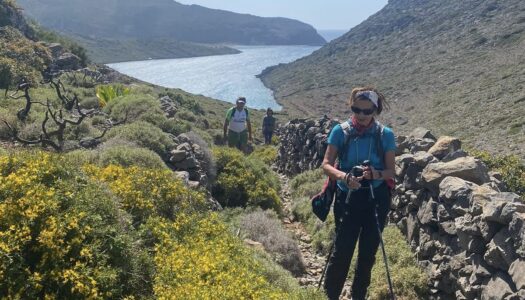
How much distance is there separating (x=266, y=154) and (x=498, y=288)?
47.2 ft

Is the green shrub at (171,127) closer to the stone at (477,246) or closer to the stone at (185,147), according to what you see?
the stone at (185,147)

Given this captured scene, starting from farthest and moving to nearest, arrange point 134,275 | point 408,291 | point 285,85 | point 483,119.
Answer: point 285,85 → point 483,119 → point 408,291 → point 134,275

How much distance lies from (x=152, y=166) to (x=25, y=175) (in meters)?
3.52

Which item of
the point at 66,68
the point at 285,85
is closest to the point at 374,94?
the point at 66,68

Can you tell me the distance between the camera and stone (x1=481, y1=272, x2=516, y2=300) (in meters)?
4.78

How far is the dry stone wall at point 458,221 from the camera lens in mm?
4938

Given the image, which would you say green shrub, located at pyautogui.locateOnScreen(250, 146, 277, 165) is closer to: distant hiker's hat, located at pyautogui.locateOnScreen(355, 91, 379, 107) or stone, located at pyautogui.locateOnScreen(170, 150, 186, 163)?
stone, located at pyautogui.locateOnScreen(170, 150, 186, 163)

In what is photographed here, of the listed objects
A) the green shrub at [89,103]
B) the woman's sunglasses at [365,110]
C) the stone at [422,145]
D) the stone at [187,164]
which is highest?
the woman's sunglasses at [365,110]

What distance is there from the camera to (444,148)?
25.2 feet

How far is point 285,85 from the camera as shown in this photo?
3927 inches

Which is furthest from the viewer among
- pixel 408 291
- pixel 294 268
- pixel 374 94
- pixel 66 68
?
pixel 66 68

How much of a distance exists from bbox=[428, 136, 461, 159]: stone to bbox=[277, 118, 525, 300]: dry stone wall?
2 cm

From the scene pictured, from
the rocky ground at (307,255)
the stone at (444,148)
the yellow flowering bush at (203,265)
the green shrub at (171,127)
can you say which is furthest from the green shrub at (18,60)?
the stone at (444,148)

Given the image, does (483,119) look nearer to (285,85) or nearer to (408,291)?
(408,291)
